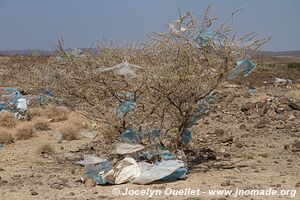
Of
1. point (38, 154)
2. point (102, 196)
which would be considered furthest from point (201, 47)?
point (38, 154)

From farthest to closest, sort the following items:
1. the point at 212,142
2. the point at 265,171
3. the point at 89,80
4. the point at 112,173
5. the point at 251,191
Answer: the point at 212,142 → the point at 89,80 → the point at 265,171 → the point at 112,173 → the point at 251,191

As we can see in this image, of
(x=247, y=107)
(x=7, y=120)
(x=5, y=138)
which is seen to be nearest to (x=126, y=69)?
(x=5, y=138)

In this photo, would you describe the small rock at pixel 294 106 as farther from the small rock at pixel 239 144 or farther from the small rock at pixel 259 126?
the small rock at pixel 239 144

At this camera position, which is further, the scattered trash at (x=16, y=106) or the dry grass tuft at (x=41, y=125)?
the scattered trash at (x=16, y=106)

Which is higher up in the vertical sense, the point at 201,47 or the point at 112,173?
the point at 201,47

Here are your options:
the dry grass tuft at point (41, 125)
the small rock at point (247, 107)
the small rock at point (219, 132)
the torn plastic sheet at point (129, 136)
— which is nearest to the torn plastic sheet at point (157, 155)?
the torn plastic sheet at point (129, 136)

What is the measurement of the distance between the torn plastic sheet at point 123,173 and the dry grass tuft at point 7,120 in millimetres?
6346

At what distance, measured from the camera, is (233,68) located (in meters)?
6.89

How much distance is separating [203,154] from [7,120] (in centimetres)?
591

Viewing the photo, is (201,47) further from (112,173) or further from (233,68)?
(112,173)

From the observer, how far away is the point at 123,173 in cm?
659

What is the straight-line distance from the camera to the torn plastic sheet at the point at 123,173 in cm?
655

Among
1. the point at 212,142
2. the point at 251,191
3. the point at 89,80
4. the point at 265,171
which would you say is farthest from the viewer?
the point at 212,142

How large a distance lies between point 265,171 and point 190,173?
1.04m
